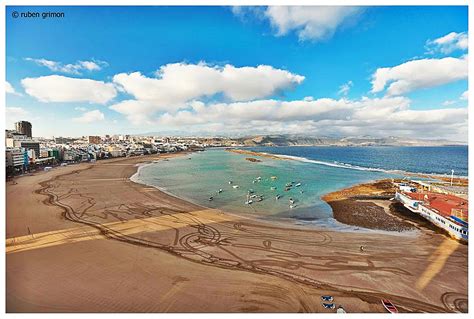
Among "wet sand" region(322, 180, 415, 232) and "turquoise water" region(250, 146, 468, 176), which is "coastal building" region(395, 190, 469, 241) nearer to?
"wet sand" region(322, 180, 415, 232)

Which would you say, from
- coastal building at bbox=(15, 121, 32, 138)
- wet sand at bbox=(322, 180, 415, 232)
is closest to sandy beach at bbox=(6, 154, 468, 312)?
wet sand at bbox=(322, 180, 415, 232)

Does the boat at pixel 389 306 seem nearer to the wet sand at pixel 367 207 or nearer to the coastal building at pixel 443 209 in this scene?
the wet sand at pixel 367 207

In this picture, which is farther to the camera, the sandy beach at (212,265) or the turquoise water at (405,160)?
the turquoise water at (405,160)

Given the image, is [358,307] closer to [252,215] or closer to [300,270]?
[300,270]

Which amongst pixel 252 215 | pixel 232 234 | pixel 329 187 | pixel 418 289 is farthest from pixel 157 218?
pixel 329 187

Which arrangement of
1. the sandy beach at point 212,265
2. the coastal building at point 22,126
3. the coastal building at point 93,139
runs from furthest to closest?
the coastal building at point 93,139, the coastal building at point 22,126, the sandy beach at point 212,265

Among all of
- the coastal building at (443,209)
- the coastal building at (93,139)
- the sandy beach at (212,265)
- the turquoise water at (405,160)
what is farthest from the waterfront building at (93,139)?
the coastal building at (443,209)
